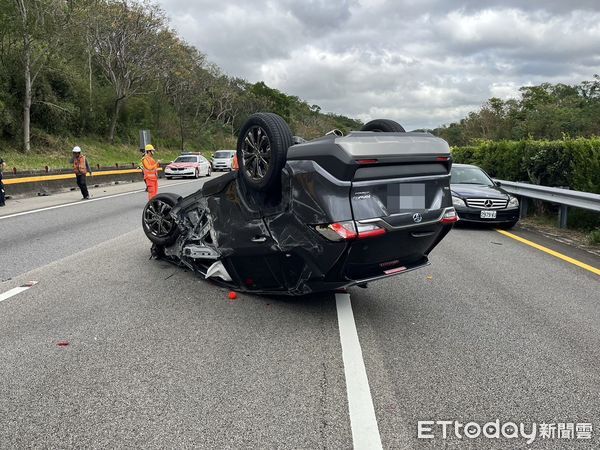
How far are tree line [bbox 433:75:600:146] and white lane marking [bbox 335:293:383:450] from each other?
4803 cm

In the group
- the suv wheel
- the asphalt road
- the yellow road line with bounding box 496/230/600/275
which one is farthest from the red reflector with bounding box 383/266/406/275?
the yellow road line with bounding box 496/230/600/275

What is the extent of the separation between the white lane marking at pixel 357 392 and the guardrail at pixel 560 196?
6.61m

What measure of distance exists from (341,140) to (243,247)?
1599 millimetres

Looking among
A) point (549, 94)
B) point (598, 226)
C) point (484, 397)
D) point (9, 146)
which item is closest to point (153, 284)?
point (484, 397)

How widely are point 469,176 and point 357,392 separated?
971cm

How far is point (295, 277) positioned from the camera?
4.71 m

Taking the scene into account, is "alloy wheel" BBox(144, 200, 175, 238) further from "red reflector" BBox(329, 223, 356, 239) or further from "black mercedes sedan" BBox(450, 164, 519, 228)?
"black mercedes sedan" BBox(450, 164, 519, 228)

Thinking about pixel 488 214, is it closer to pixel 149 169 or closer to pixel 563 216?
pixel 563 216

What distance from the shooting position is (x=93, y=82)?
4616 centimetres

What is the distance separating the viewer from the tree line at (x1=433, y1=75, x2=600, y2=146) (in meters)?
49.6

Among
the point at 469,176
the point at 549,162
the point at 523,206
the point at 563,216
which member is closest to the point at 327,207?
the point at 563,216

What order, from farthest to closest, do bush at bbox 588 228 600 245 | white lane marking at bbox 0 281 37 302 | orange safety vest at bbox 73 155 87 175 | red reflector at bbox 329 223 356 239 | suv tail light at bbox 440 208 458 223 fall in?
orange safety vest at bbox 73 155 87 175
bush at bbox 588 228 600 245
white lane marking at bbox 0 281 37 302
suv tail light at bbox 440 208 458 223
red reflector at bbox 329 223 356 239

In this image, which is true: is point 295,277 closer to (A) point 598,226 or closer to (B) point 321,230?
(B) point 321,230

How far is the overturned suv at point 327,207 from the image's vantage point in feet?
13.6
